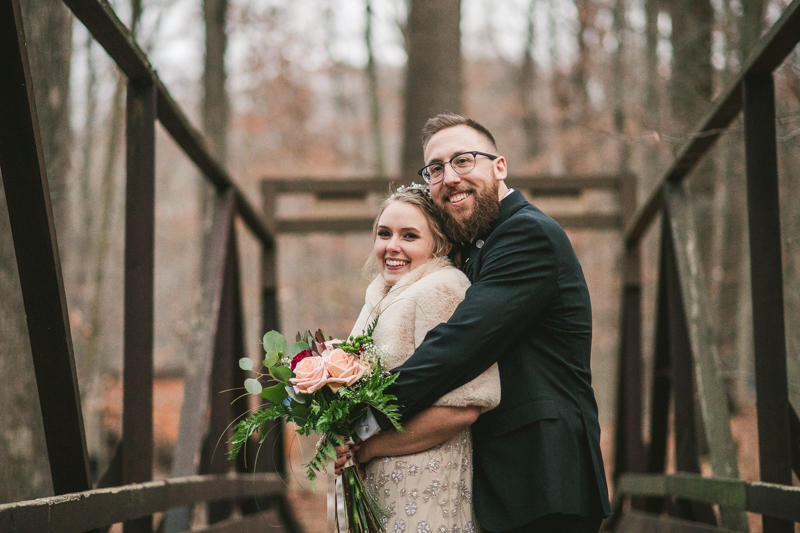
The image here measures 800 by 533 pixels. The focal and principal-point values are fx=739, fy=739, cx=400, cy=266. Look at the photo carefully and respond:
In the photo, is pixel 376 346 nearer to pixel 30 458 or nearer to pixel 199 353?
pixel 199 353

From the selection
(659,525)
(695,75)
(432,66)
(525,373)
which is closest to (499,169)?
(525,373)

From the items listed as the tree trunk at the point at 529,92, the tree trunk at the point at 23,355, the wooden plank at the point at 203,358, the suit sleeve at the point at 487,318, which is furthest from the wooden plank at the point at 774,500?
the tree trunk at the point at 529,92

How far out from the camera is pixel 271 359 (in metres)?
2.39

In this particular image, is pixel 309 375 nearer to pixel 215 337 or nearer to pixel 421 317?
pixel 421 317

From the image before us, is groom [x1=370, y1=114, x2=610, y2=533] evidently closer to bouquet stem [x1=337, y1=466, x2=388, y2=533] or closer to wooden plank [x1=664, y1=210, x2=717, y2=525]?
bouquet stem [x1=337, y1=466, x2=388, y2=533]

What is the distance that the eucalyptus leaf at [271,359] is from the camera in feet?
7.83

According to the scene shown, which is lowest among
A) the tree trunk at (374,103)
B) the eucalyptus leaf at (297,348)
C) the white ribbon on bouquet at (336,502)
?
the white ribbon on bouquet at (336,502)

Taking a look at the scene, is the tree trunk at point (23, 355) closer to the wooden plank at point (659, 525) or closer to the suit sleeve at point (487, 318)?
the suit sleeve at point (487, 318)

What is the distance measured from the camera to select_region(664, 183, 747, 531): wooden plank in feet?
11.9

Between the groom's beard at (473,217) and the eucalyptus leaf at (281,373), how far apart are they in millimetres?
854

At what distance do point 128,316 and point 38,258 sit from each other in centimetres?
82

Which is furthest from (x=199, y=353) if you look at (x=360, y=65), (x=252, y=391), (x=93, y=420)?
(x=360, y=65)

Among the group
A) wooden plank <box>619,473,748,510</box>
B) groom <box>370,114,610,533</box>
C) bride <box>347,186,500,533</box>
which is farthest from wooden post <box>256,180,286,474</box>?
groom <box>370,114,610,533</box>

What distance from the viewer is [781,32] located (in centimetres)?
265
